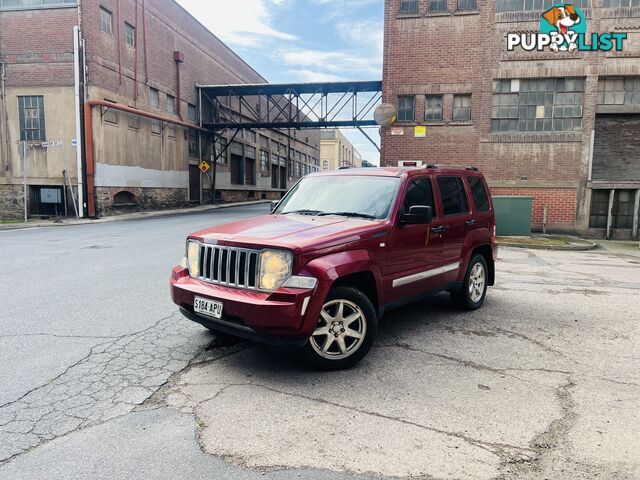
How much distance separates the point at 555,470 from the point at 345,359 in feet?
5.87

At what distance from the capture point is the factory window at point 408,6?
18.2 m

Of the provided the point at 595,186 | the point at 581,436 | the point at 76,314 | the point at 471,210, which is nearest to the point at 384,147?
the point at 595,186

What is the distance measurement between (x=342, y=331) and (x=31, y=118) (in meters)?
23.6

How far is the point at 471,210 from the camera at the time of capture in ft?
19.8

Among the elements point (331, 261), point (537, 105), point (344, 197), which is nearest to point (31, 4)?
point (537, 105)

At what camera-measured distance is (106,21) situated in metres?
22.6

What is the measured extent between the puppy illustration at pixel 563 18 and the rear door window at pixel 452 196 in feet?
50.0

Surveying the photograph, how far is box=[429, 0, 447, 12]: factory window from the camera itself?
A: 18.0 meters

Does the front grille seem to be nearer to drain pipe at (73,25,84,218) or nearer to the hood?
the hood

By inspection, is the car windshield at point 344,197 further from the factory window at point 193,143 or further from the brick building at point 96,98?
the factory window at point 193,143

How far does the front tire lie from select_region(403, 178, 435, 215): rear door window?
4.27 ft

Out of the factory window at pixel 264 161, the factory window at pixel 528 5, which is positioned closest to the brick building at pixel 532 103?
the factory window at pixel 528 5

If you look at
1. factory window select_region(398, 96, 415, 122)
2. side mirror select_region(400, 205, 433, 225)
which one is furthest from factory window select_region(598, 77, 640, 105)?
side mirror select_region(400, 205, 433, 225)

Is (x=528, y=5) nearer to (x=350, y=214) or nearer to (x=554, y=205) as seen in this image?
(x=554, y=205)
